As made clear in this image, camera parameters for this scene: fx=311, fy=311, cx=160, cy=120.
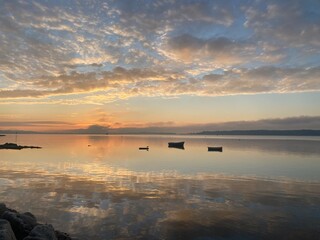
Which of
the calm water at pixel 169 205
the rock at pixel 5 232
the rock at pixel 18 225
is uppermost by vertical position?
the rock at pixel 5 232

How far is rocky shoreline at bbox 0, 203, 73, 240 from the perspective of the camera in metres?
13.3

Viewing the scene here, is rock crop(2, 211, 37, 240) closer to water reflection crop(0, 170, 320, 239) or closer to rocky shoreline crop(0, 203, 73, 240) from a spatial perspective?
rocky shoreline crop(0, 203, 73, 240)

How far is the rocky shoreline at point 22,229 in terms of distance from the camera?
526 inches

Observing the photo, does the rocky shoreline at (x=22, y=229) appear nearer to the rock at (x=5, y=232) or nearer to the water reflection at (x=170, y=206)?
the rock at (x=5, y=232)

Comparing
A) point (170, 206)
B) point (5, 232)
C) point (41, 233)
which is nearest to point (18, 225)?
point (41, 233)

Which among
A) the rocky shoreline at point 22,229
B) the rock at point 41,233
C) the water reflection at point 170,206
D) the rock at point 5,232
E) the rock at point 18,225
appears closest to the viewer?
the rock at point 5,232

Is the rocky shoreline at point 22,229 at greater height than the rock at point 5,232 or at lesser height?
lesser

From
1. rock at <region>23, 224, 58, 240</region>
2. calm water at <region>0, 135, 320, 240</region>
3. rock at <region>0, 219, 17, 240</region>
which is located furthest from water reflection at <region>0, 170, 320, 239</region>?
Result: rock at <region>0, 219, 17, 240</region>

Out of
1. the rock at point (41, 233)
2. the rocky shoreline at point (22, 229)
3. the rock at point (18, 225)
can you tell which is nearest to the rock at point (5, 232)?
the rocky shoreline at point (22, 229)

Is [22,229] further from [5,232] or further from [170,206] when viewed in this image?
[170,206]

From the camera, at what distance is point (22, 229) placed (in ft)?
52.2

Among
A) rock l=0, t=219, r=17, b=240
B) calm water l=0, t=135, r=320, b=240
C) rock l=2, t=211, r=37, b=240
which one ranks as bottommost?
calm water l=0, t=135, r=320, b=240

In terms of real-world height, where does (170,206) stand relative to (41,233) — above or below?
below

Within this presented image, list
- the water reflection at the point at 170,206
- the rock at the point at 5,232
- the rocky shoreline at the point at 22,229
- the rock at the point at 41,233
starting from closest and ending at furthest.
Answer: the rock at the point at 5,232 → the rocky shoreline at the point at 22,229 → the rock at the point at 41,233 → the water reflection at the point at 170,206
